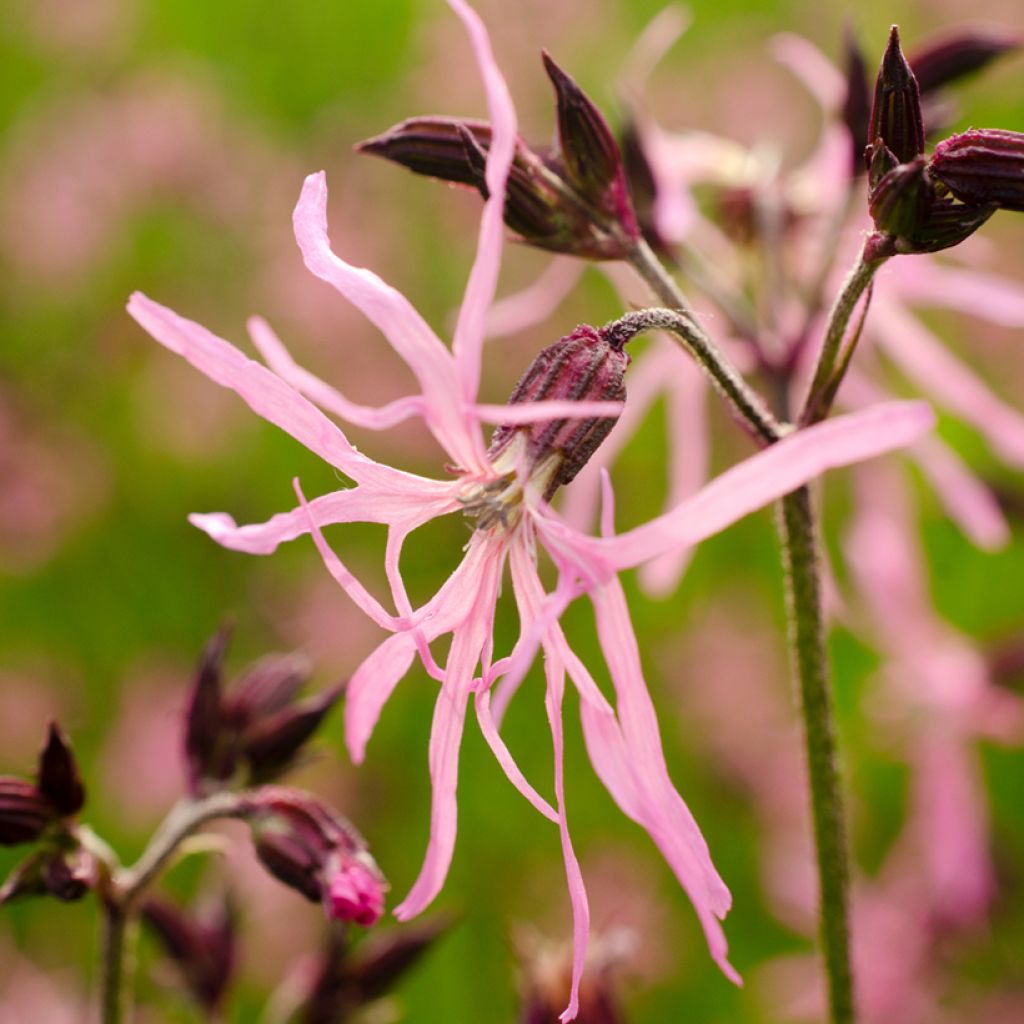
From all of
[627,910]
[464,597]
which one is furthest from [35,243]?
[464,597]

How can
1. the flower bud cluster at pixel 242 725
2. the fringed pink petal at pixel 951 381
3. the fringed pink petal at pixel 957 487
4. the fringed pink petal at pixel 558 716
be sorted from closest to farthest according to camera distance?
the fringed pink petal at pixel 558 716 → the flower bud cluster at pixel 242 725 → the fringed pink petal at pixel 951 381 → the fringed pink petal at pixel 957 487

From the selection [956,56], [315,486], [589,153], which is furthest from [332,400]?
[315,486]

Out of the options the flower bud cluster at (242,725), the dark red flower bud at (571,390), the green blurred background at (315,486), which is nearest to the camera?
the dark red flower bud at (571,390)

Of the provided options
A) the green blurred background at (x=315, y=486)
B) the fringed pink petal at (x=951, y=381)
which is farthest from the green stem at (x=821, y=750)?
the green blurred background at (x=315, y=486)

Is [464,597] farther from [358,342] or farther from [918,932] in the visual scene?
[358,342]

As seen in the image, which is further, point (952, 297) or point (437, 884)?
point (952, 297)

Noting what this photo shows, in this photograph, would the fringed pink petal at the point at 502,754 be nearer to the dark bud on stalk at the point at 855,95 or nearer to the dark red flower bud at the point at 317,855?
the dark red flower bud at the point at 317,855

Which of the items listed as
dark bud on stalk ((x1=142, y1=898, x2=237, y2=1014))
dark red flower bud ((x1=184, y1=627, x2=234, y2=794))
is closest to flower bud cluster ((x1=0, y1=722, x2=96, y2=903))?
dark red flower bud ((x1=184, y1=627, x2=234, y2=794))
